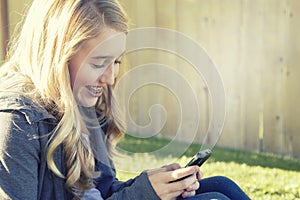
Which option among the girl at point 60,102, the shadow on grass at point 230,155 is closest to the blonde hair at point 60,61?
the girl at point 60,102

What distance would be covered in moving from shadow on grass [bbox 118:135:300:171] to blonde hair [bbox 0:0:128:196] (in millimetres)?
2189

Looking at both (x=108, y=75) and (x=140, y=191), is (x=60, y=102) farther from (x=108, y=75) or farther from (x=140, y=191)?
(x=140, y=191)

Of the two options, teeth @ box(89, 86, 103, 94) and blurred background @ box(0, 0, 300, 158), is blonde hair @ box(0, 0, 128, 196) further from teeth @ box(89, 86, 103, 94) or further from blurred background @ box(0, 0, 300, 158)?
blurred background @ box(0, 0, 300, 158)

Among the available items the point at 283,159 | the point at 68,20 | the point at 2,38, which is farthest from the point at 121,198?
the point at 283,159

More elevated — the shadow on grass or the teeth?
the teeth

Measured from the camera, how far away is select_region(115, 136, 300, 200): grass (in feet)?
10.4

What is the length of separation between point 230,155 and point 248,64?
70cm

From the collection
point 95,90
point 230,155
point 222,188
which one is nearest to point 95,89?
point 95,90

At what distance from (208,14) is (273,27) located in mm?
552

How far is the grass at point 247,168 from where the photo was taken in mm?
3184

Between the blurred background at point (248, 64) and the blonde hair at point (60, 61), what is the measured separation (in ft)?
8.30

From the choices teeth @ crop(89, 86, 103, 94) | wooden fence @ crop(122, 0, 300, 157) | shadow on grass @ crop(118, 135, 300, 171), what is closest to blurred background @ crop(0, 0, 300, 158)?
wooden fence @ crop(122, 0, 300, 157)

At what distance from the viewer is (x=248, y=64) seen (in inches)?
179

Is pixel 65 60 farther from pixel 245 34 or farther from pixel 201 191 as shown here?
pixel 245 34
